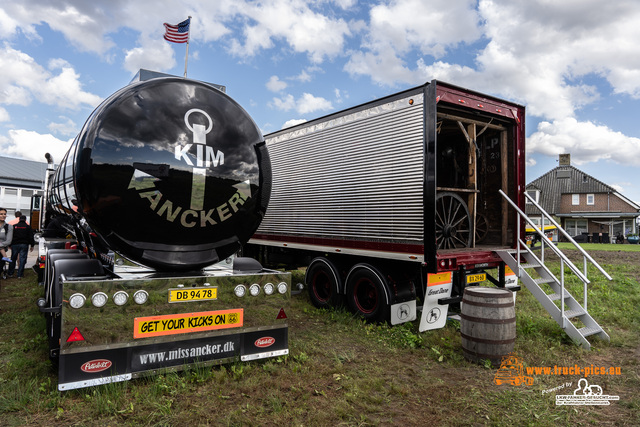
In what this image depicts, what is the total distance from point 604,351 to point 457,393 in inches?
106

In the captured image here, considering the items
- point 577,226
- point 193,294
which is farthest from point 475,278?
point 577,226

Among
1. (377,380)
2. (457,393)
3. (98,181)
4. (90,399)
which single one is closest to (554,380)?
→ (457,393)

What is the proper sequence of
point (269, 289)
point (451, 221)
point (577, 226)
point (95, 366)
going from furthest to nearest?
point (577, 226) < point (451, 221) < point (269, 289) < point (95, 366)

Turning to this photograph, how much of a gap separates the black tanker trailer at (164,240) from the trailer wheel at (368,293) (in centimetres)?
221

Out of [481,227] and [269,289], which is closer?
[269,289]

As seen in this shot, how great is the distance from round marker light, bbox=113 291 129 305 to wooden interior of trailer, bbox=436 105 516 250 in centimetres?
476

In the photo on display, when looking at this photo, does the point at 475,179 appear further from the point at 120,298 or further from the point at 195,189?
the point at 120,298

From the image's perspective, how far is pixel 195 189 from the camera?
371cm

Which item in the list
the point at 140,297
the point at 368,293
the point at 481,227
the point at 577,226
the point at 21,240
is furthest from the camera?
the point at 577,226

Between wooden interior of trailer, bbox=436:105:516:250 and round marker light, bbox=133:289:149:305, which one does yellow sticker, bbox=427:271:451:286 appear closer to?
wooden interior of trailer, bbox=436:105:516:250

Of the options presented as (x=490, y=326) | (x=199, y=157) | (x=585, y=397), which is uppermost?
(x=199, y=157)

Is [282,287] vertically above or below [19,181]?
below

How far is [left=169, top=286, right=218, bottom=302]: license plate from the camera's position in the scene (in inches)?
145

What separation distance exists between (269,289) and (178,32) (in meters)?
6.60
